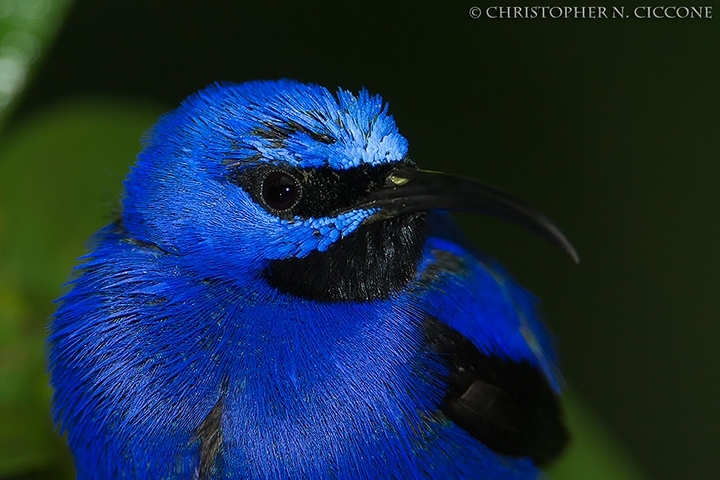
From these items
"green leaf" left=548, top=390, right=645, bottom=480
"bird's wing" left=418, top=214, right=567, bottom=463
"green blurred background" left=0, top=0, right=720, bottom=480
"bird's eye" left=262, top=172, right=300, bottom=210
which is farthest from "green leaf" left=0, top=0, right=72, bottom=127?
"green blurred background" left=0, top=0, right=720, bottom=480

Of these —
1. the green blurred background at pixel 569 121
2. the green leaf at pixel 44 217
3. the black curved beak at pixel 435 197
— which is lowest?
the green leaf at pixel 44 217

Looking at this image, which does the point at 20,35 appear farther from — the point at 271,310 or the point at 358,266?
the point at 358,266

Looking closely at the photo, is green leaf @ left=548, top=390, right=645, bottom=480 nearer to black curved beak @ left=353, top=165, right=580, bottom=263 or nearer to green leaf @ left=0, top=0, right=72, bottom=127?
black curved beak @ left=353, top=165, right=580, bottom=263

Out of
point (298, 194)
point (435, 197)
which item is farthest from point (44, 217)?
point (435, 197)

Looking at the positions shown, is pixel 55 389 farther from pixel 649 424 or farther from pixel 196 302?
pixel 649 424

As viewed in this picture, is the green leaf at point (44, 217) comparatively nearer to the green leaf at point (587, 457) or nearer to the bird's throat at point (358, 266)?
the bird's throat at point (358, 266)

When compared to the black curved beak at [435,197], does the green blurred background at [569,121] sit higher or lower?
higher

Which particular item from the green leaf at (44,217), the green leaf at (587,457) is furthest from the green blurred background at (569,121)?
the green leaf at (44,217)
